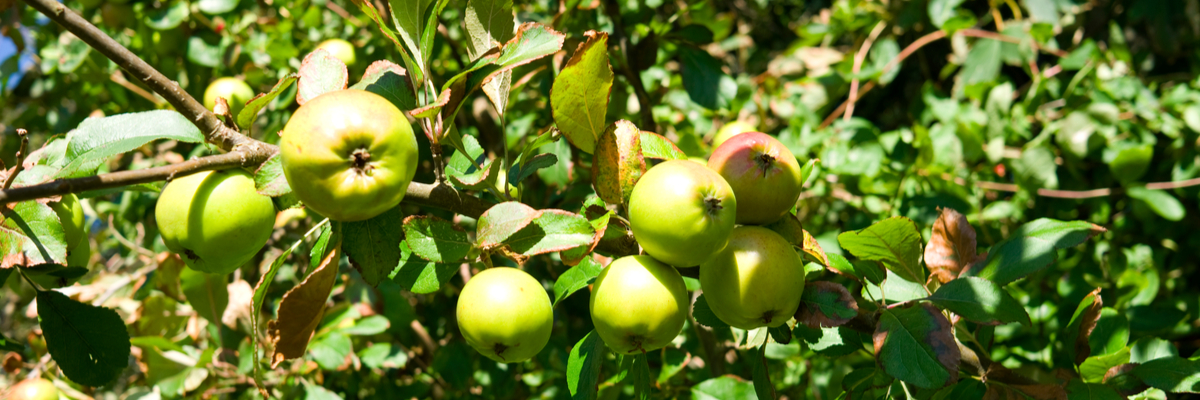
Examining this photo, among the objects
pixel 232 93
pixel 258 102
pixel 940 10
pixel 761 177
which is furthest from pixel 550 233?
pixel 940 10

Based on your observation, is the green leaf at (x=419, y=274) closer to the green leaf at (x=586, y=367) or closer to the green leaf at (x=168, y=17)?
the green leaf at (x=586, y=367)

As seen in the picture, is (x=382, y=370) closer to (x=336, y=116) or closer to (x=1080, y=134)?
(x=336, y=116)

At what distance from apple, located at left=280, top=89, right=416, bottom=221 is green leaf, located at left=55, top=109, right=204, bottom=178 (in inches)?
8.1

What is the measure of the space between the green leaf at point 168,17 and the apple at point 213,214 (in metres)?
1.42

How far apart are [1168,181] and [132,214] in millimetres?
3215

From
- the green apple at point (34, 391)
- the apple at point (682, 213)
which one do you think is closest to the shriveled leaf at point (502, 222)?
the apple at point (682, 213)

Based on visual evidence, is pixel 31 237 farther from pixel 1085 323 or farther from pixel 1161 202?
pixel 1161 202

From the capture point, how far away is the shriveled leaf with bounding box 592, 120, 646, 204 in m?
0.85

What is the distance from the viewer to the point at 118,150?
0.77 m

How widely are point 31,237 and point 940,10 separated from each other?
242cm

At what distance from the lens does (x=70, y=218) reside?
0.96m

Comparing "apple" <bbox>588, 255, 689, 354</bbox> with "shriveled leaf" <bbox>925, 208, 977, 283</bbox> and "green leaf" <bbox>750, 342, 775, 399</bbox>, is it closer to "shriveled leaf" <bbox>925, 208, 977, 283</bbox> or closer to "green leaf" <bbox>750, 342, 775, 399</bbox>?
"green leaf" <bbox>750, 342, 775, 399</bbox>

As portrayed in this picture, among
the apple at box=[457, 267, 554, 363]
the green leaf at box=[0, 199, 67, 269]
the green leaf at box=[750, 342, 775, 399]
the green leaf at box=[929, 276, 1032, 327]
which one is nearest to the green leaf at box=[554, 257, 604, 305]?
the apple at box=[457, 267, 554, 363]

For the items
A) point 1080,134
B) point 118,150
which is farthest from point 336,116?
point 1080,134
